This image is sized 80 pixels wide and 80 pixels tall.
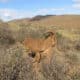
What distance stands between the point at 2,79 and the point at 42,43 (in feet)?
17.5

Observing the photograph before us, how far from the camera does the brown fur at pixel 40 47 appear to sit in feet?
37.4

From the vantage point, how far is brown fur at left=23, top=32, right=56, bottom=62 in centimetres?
1139

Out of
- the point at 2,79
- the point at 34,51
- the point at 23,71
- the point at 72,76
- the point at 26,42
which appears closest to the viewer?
the point at 2,79

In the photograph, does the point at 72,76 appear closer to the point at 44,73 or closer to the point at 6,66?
the point at 44,73

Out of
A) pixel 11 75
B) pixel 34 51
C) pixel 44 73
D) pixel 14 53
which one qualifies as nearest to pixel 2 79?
pixel 11 75

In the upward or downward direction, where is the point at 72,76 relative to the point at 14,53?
downward

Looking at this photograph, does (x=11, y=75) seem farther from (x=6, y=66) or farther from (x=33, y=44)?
(x=33, y=44)

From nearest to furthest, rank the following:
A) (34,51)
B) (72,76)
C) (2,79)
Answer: (2,79) → (72,76) → (34,51)

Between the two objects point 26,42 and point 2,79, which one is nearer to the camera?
point 2,79

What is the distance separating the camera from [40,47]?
41.0 feet

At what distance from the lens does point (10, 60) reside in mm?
8211

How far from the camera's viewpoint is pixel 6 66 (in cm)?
796

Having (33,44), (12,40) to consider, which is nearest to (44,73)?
(33,44)

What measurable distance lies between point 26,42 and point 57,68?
Answer: 3707mm
